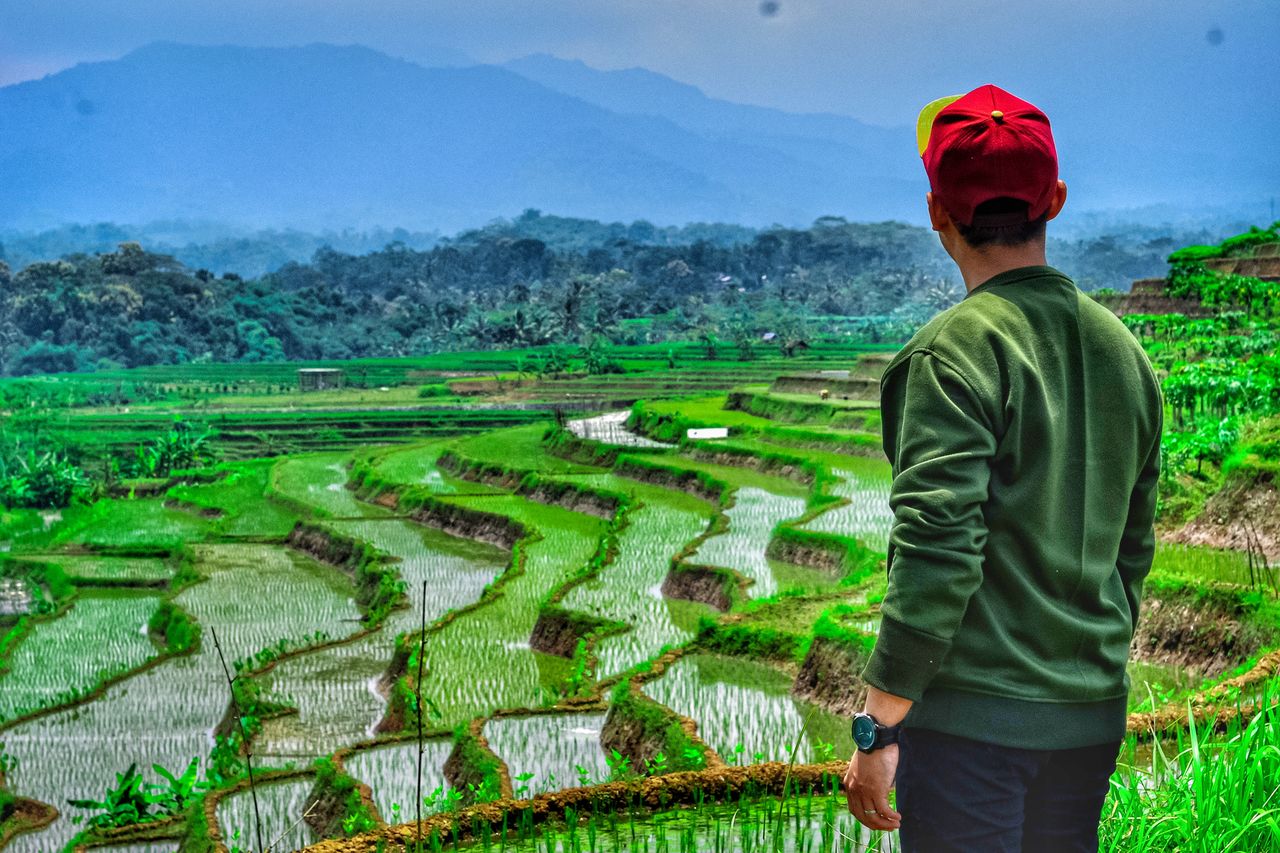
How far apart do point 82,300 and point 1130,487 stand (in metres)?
62.5

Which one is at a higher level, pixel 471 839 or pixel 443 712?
pixel 471 839

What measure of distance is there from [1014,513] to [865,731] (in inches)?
13.1

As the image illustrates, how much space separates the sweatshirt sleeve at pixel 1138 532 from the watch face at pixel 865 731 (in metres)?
0.45

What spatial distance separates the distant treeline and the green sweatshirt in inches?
1861

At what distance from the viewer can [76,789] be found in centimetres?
874

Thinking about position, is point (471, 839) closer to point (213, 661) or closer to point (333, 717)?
point (333, 717)

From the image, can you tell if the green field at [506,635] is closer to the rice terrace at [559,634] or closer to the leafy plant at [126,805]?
the rice terrace at [559,634]

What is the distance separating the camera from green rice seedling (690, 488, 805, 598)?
11.8 meters

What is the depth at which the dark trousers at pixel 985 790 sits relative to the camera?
1841 mm

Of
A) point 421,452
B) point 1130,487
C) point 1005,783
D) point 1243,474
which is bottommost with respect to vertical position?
point 421,452

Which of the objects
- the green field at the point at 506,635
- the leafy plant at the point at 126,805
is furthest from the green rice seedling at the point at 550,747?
the leafy plant at the point at 126,805

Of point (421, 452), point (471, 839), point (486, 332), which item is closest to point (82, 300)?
point (486, 332)

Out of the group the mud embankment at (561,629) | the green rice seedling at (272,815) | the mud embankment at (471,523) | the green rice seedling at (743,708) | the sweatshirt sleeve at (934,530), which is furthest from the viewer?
the mud embankment at (471,523)

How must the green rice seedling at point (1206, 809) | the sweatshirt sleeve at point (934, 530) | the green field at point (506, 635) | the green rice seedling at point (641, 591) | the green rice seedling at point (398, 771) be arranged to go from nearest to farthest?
the sweatshirt sleeve at point (934, 530) → the green rice seedling at point (1206, 809) → the green field at point (506, 635) → the green rice seedling at point (398, 771) → the green rice seedling at point (641, 591)
